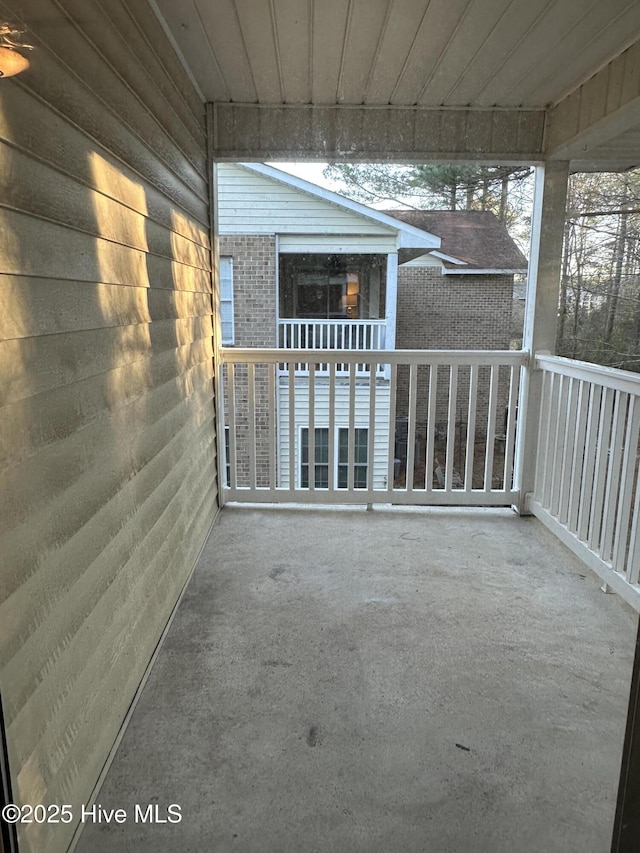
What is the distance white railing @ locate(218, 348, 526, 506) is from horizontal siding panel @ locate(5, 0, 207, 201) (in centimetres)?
169

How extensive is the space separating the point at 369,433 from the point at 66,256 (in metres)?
2.45

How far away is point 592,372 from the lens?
256 cm

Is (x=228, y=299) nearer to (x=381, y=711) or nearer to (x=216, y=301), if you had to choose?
(x=216, y=301)

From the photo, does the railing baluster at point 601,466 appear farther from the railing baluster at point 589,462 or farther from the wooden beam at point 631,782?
the wooden beam at point 631,782

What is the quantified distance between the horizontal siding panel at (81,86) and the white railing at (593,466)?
2091 millimetres

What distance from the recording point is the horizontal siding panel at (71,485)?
99 cm

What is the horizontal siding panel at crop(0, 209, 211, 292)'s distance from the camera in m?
1.00

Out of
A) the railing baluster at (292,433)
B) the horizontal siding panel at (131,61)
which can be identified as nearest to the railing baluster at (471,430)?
the railing baluster at (292,433)

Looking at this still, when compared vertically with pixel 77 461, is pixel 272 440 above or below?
below

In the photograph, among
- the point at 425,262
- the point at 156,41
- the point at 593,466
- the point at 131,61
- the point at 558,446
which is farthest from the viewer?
the point at 558,446

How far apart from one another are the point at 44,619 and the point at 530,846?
1224 mm

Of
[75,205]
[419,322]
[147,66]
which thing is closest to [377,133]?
[419,322]

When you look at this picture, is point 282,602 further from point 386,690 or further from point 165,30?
point 165,30

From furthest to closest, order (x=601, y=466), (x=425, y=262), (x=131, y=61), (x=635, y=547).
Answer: (x=425, y=262)
(x=601, y=466)
(x=635, y=547)
(x=131, y=61)
